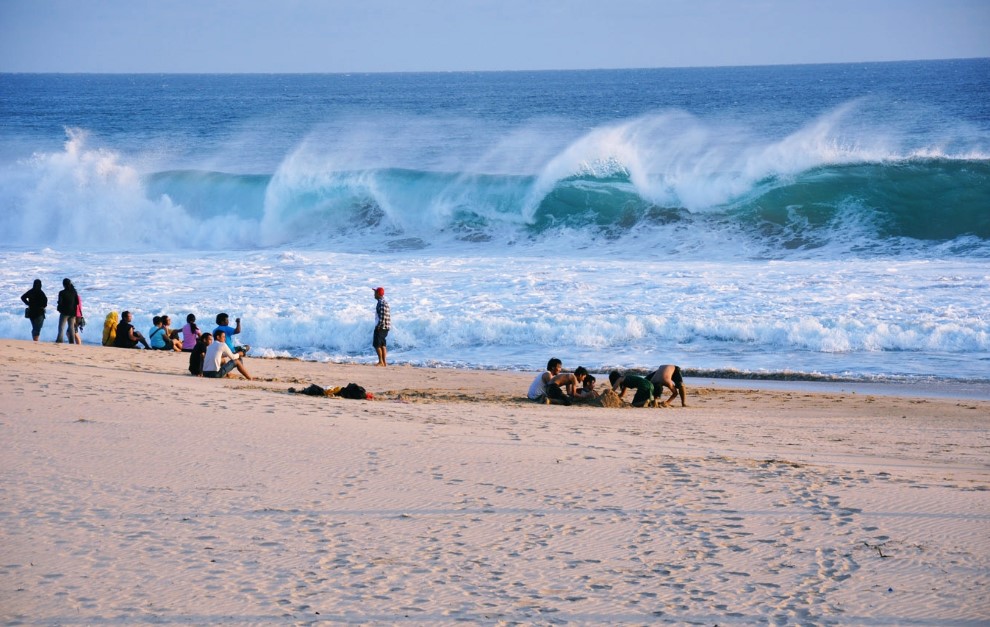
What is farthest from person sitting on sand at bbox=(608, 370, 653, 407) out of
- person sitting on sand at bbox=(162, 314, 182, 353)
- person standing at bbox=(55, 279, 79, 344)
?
person standing at bbox=(55, 279, 79, 344)

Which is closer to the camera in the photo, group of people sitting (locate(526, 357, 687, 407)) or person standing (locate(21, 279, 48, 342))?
group of people sitting (locate(526, 357, 687, 407))

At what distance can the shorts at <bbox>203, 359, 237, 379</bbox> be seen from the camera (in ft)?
36.3

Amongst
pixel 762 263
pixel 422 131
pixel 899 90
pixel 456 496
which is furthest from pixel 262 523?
pixel 899 90

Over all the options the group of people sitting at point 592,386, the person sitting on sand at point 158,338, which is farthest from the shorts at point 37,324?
the group of people sitting at point 592,386

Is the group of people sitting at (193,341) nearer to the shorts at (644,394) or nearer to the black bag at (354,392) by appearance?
the black bag at (354,392)

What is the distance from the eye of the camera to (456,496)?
610 centimetres

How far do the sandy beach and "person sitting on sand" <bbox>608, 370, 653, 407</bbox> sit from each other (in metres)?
1.29

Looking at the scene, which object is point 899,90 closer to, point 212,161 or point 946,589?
point 212,161

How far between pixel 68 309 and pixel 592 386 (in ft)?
24.9

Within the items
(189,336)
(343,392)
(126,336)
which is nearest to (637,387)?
(343,392)

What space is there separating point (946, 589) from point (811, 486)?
1669 millimetres

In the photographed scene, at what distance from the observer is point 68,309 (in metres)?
13.8

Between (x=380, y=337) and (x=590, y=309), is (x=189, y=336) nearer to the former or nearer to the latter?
(x=380, y=337)

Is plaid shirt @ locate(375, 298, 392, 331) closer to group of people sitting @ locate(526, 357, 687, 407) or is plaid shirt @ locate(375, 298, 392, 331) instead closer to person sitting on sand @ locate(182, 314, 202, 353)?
person sitting on sand @ locate(182, 314, 202, 353)
